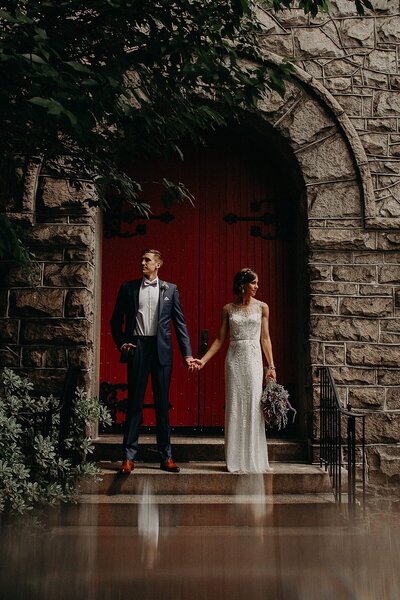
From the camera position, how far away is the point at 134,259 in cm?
815

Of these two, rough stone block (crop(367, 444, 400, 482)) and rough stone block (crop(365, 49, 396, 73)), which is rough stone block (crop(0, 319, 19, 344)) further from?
rough stone block (crop(365, 49, 396, 73))

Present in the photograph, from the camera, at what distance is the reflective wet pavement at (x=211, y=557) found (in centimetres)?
385

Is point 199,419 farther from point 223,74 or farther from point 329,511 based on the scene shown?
point 223,74

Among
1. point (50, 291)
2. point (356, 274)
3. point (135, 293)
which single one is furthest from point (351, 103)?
point (50, 291)

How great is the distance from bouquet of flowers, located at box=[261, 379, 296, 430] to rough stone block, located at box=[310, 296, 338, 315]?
1099mm

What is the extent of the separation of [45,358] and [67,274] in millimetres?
879

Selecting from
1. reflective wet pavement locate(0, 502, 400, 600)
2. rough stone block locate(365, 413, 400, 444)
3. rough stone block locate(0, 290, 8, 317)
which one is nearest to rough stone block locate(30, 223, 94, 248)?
rough stone block locate(0, 290, 8, 317)

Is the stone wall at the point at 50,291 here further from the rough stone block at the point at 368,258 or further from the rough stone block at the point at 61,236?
the rough stone block at the point at 368,258

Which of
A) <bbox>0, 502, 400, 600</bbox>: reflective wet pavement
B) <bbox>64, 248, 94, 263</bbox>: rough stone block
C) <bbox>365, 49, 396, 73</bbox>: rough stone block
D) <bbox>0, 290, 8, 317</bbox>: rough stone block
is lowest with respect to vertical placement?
Answer: <bbox>0, 502, 400, 600</bbox>: reflective wet pavement

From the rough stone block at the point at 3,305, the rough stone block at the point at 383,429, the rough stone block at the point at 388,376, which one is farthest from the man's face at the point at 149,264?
the rough stone block at the point at 383,429

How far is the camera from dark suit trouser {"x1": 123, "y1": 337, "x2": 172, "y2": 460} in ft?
20.9

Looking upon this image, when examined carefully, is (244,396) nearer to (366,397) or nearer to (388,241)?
(366,397)

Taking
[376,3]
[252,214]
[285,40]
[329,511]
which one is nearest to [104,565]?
[329,511]

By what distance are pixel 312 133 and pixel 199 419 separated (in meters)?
3.34
